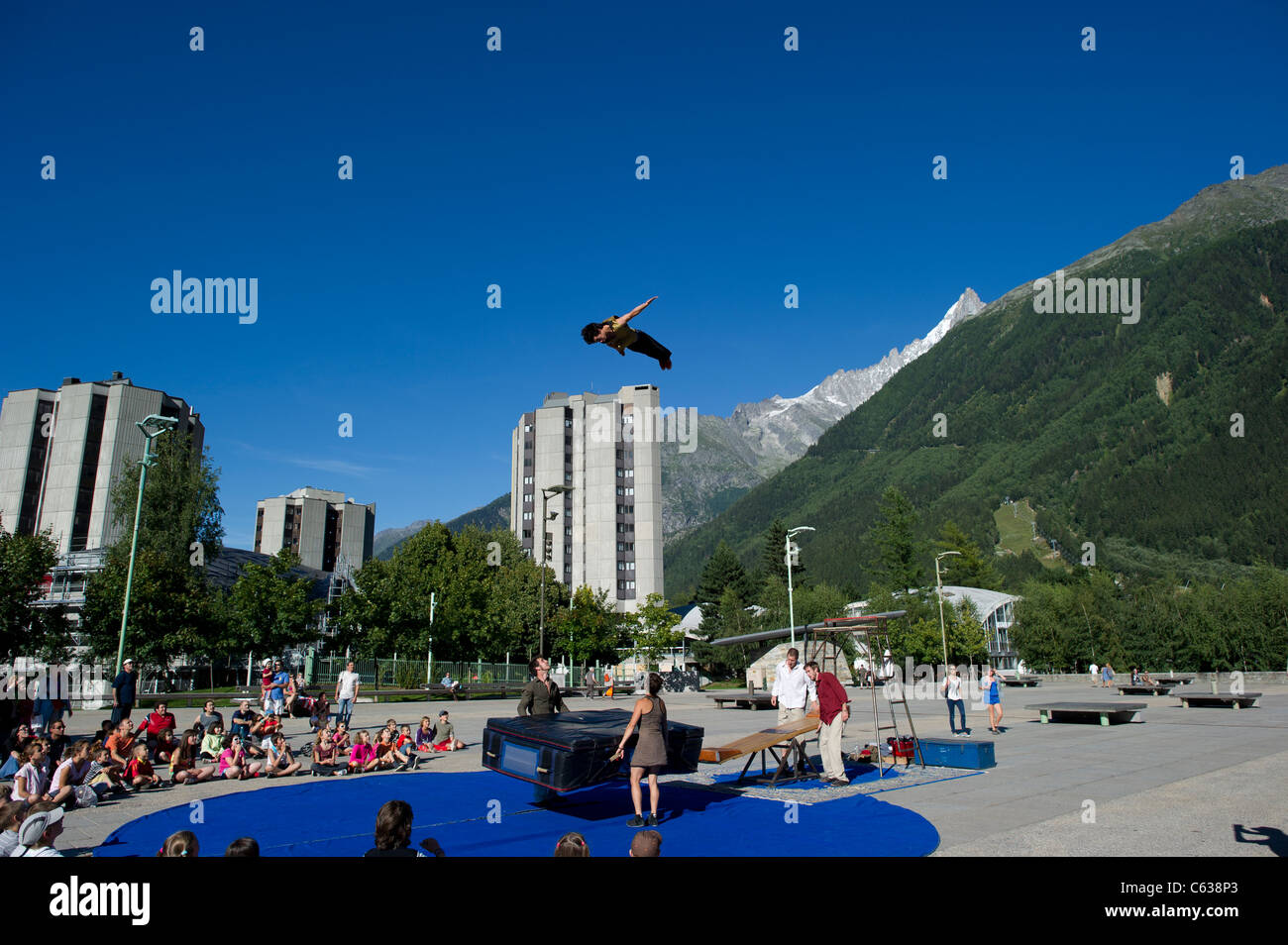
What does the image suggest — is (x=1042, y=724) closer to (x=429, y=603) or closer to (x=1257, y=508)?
(x=429, y=603)

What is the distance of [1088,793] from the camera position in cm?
1102

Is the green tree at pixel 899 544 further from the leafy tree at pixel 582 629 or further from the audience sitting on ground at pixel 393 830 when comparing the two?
the audience sitting on ground at pixel 393 830

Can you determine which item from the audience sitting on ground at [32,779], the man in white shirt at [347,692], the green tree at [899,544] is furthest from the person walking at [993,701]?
the green tree at [899,544]

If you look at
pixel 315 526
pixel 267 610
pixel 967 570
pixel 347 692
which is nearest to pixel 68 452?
pixel 315 526

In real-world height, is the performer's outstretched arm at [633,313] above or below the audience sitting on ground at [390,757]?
above

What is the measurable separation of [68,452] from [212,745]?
10597 centimetres

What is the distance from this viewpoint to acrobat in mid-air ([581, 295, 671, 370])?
964 centimetres

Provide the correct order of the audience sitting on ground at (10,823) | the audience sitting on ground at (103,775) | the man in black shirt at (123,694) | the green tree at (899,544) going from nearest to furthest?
the audience sitting on ground at (10,823)
the audience sitting on ground at (103,775)
the man in black shirt at (123,694)
the green tree at (899,544)

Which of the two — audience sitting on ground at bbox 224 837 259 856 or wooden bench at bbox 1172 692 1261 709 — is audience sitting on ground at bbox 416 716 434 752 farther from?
wooden bench at bbox 1172 692 1261 709

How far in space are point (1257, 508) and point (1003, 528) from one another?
2112 inches

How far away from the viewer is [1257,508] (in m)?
154

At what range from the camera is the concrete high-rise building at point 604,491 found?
12094cm

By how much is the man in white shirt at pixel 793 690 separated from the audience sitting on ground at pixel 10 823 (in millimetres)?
10331

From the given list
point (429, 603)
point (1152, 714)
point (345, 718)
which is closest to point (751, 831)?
Result: point (345, 718)
